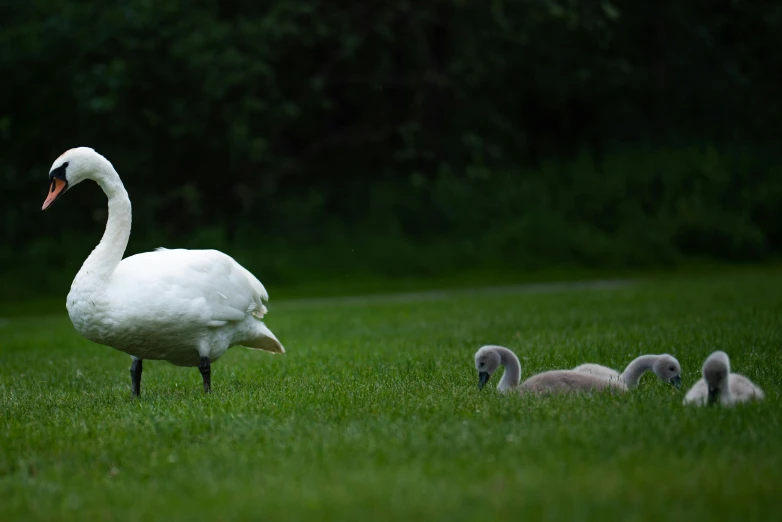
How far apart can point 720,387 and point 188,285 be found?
134 inches

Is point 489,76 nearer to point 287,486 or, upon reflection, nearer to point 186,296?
point 186,296

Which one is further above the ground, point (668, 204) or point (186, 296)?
point (668, 204)

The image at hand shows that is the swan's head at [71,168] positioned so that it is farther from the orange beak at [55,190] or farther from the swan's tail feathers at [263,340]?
the swan's tail feathers at [263,340]

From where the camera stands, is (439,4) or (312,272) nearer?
(312,272)

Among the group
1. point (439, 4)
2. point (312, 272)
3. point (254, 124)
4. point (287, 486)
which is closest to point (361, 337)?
point (287, 486)

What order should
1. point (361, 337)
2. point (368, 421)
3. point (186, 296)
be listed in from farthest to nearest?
1. point (361, 337)
2. point (186, 296)
3. point (368, 421)

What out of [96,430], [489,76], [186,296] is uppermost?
[489,76]

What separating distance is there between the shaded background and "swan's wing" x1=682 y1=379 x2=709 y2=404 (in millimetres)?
15234

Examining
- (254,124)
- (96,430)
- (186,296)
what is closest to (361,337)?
(186,296)

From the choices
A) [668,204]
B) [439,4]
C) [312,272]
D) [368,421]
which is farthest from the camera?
[439,4]

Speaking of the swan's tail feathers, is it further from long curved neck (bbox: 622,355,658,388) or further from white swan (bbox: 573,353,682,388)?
long curved neck (bbox: 622,355,658,388)

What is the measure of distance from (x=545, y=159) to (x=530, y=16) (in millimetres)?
3835

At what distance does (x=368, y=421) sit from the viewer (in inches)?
216

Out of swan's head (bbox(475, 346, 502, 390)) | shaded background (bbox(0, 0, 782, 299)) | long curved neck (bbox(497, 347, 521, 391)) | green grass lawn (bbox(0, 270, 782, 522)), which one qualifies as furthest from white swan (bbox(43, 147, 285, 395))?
shaded background (bbox(0, 0, 782, 299))
